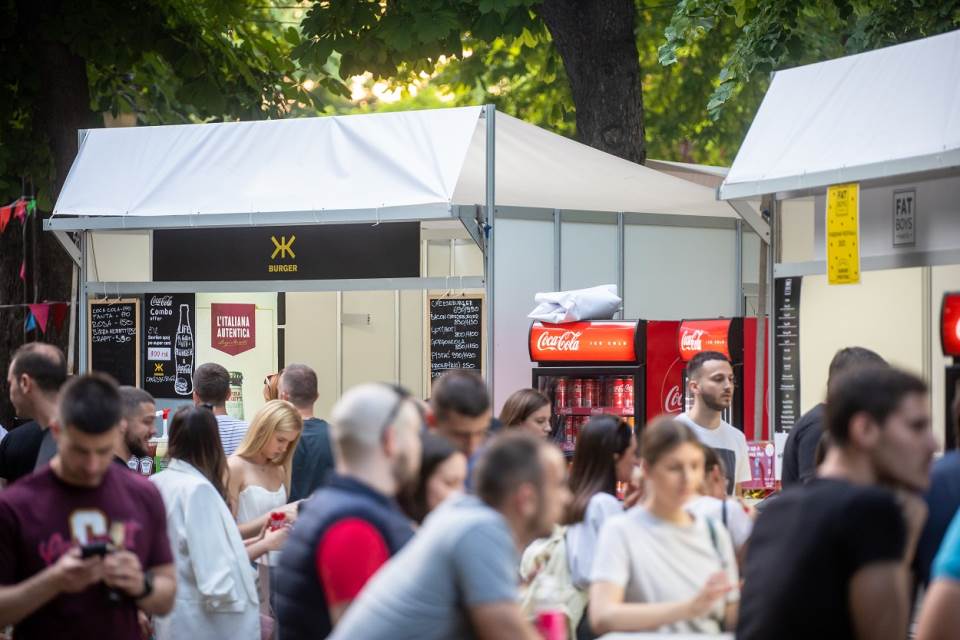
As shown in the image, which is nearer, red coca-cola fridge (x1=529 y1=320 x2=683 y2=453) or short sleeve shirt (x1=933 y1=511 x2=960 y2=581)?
short sleeve shirt (x1=933 y1=511 x2=960 y2=581)

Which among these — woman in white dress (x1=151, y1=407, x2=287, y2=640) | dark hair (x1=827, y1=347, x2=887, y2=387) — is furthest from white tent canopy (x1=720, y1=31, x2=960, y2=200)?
woman in white dress (x1=151, y1=407, x2=287, y2=640)

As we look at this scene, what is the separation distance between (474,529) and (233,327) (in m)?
9.81

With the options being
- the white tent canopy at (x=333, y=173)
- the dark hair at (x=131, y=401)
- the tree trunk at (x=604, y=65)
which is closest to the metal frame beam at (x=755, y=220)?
the white tent canopy at (x=333, y=173)

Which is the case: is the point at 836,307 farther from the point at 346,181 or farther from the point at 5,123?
the point at 5,123

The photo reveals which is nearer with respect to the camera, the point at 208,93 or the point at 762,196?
the point at 762,196

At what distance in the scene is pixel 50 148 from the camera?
13359 mm

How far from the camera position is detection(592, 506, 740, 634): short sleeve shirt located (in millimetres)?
4336

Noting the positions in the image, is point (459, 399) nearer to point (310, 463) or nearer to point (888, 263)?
point (310, 463)

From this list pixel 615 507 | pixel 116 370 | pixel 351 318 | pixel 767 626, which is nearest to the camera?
pixel 767 626

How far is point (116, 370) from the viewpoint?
1141cm

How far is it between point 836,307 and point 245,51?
8437 millimetres

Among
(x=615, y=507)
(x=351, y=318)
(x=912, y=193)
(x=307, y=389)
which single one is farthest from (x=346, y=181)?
(x=351, y=318)

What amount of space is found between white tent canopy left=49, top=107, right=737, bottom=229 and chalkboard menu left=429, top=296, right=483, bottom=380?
770 mm

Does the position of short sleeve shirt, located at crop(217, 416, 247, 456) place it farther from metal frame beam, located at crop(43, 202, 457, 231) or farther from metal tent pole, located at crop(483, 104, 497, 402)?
metal tent pole, located at crop(483, 104, 497, 402)
